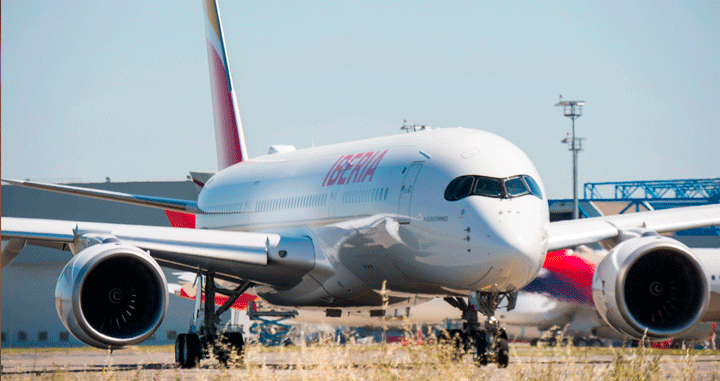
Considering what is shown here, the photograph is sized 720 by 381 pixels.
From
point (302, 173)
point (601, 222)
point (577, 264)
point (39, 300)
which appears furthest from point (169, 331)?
point (601, 222)

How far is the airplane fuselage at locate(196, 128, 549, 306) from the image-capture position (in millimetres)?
13531

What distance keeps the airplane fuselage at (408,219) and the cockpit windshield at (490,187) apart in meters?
0.07

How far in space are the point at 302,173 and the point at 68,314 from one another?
6.75 metres

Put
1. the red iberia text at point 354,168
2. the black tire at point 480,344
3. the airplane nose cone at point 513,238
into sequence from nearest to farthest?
the airplane nose cone at point 513,238 < the black tire at point 480,344 < the red iberia text at point 354,168

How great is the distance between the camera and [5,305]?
46.7m

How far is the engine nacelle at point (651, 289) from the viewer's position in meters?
14.8

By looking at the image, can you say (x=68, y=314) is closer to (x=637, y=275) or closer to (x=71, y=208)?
(x=637, y=275)

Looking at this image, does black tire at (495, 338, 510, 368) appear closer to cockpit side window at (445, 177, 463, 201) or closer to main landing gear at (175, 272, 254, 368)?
cockpit side window at (445, 177, 463, 201)

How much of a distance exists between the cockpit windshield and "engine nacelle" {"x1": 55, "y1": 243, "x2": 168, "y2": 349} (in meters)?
4.56

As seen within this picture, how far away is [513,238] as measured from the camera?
43.5ft

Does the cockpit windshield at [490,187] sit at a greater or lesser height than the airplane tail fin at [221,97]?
lesser

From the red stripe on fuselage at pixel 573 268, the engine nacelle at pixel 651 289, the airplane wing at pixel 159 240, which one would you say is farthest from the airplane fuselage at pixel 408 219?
the red stripe on fuselage at pixel 573 268

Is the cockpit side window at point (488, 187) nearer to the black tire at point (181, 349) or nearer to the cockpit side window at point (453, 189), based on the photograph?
the cockpit side window at point (453, 189)

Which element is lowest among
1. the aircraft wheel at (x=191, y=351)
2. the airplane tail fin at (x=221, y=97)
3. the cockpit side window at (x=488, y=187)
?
the aircraft wheel at (x=191, y=351)
